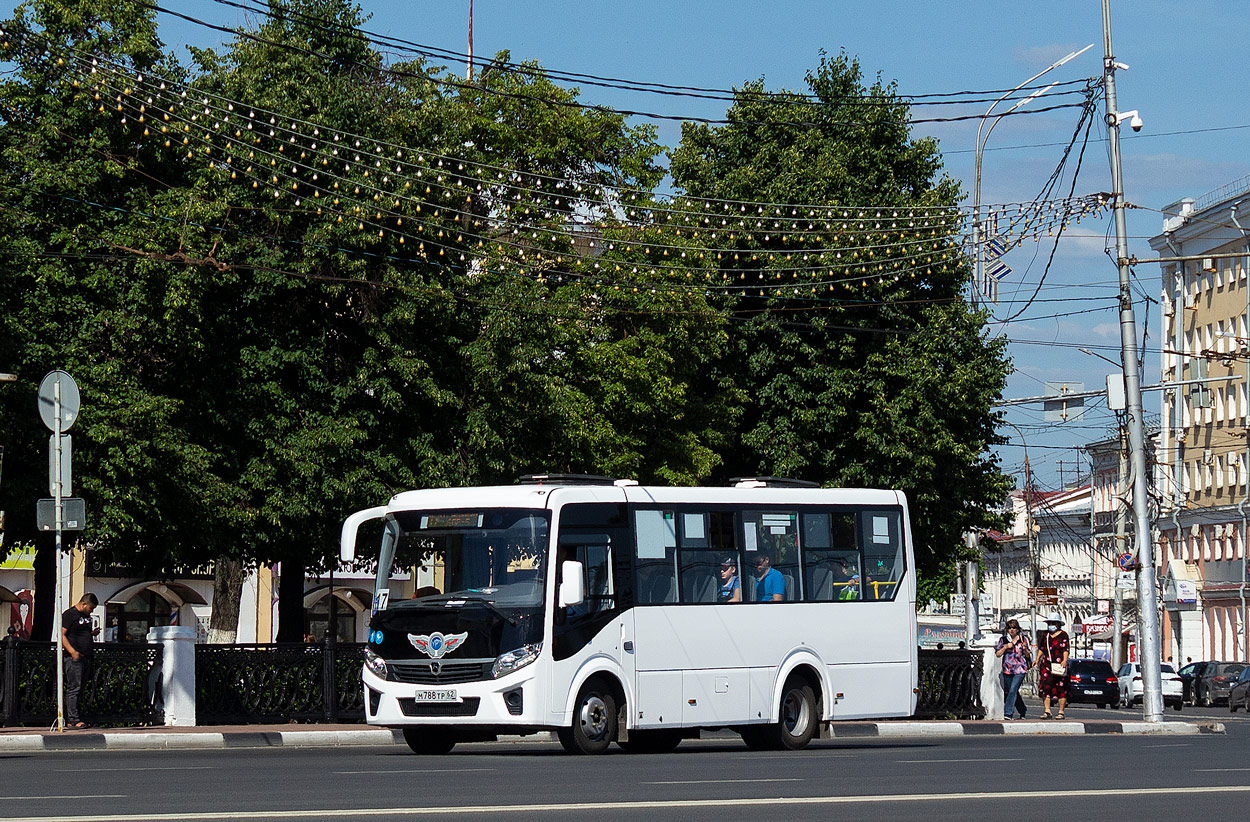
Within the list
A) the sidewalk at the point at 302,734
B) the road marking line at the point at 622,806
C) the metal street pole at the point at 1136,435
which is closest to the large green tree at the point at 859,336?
the metal street pole at the point at 1136,435

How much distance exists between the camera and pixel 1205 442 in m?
94.2

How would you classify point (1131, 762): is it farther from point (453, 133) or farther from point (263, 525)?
point (453, 133)

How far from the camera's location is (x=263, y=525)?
111 ft

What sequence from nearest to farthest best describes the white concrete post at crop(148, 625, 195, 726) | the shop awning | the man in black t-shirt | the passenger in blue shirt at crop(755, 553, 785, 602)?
the passenger in blue shirt at crop(755, 553, 785, 602) < the man in black t-shirt < the white concrete post at crop(148, 625, 195, 726) < the shop awning

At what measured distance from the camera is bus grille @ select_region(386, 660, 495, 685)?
2016 cm

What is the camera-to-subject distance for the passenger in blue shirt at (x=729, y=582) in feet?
74.8

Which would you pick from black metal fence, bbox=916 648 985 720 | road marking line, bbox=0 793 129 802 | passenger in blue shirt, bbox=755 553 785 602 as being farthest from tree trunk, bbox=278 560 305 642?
road marking line, bbox=0 793 129 802

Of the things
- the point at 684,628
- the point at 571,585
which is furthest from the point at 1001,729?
the point at 571,585

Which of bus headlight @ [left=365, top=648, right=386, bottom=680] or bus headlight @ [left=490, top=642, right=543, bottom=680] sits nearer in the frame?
bus headlight @ [left=490, top=642, right=543, bottom=680]

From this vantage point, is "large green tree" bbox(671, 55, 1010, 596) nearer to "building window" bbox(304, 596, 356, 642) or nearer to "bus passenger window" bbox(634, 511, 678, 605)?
"bus passenger window" bbox(634, 511, 678, 605)

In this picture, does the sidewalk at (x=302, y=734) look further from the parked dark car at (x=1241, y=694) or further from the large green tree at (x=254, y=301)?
the parked dark car at (x=1241, y=694)

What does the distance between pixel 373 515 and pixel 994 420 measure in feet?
82.6

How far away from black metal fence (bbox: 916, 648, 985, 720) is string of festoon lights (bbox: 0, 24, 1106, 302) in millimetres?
7141

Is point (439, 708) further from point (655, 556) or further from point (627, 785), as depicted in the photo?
point (627, 785)
